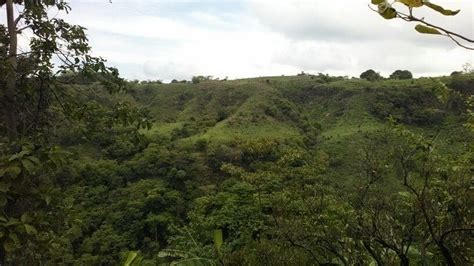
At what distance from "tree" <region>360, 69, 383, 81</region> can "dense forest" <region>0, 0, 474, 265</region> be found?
0.66m

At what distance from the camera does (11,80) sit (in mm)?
3844

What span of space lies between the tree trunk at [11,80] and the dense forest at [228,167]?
0.05ft

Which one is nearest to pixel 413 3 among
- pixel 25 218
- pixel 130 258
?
pixel 25 218

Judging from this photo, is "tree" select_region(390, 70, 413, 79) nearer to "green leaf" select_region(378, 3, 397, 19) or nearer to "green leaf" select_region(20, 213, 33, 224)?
"green leaf" select_region(20, 213, 33, 224)

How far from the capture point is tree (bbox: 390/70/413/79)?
6714 centimetres

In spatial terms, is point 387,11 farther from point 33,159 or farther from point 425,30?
point 33,159

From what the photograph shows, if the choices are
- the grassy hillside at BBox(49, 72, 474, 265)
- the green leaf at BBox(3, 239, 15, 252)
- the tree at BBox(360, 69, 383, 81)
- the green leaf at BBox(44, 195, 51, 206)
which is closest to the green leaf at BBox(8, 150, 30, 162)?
the green leaf at BBox(44, 195, 51, 206)

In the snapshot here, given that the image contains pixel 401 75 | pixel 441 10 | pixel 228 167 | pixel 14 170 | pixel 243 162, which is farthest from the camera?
pixel 401 75

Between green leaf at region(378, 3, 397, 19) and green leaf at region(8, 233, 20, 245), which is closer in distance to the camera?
green leaf at region(378, 3, 397, 19)

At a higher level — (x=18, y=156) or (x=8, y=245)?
(x=18, y=156)

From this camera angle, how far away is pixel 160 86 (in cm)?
7656

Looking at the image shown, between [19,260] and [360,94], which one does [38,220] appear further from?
[360,94]

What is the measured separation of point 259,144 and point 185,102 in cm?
2990

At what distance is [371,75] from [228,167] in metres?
47.9
